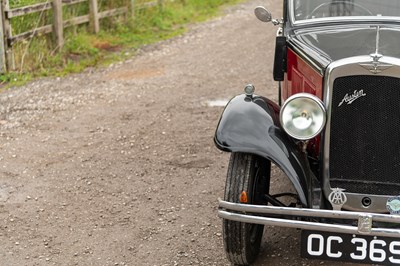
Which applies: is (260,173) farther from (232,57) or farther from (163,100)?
(232,57)

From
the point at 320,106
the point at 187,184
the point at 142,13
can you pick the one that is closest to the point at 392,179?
the point at 320,106

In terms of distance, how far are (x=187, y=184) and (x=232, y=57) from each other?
4829 mm

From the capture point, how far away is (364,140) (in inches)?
155

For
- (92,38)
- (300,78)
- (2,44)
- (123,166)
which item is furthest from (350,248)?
(92,38)

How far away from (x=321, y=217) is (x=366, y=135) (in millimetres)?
558

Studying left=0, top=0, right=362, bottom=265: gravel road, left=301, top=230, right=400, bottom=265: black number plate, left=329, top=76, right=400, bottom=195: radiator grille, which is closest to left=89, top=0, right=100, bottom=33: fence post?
left=0, top=0, right=362, bottom=265: gravel road

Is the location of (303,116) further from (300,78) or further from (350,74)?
(300,78)

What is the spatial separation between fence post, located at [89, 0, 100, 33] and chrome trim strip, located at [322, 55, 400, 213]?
7382mm

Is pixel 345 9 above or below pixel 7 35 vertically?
above

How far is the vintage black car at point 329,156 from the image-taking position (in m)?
3.78

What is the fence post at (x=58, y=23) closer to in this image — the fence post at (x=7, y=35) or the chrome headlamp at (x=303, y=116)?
the fence post at (x=7, y=35)

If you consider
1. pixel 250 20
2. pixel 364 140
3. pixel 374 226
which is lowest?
pixel 250 20

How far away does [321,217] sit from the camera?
3.77 m

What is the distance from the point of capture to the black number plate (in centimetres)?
373
